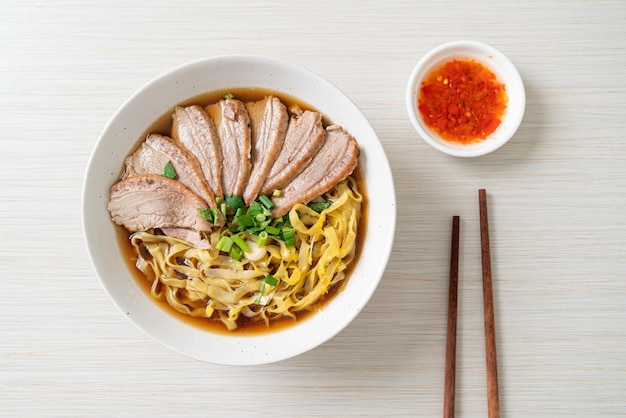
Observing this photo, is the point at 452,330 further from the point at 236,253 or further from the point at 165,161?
the point at 165,161

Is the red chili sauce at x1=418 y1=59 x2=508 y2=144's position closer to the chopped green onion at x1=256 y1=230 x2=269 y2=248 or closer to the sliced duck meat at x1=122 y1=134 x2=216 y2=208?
the chopped green onion at x1=256 y1=230 x2=269 y2=248

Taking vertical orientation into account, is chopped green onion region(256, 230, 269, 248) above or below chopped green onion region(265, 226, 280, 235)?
below

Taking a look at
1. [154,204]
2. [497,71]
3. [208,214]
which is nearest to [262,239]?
[208,214]

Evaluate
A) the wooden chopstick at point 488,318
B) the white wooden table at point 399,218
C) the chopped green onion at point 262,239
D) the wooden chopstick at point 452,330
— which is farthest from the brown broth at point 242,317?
the wooden chopstick at point 488,318

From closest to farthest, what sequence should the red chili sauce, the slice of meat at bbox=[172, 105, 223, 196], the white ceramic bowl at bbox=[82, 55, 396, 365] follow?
the white ceramic bowl at bbox=[82, 55, 396, 365] < the slice of meat at bbox=[172, 105, 223, 196] < the red chili sauce

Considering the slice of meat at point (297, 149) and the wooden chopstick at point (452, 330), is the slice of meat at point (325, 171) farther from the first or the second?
the wooden chopstick at point (452, 330)

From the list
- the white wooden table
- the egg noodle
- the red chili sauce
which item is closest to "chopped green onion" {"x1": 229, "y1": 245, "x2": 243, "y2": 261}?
the egg noodle

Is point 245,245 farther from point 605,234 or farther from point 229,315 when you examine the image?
point 605,234
